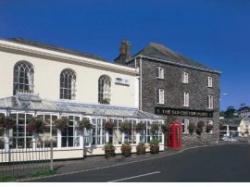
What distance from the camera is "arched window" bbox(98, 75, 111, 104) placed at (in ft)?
92.1

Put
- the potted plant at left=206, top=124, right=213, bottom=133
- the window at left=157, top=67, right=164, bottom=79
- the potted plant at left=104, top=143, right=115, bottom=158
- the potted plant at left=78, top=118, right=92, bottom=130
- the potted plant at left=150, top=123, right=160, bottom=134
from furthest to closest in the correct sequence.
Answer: the potted plant at left=206, top=124, right=213, bottom=133
the window at left=157, top=67, right=164, bottom=79
the potted plant at left=150, top=123, right=160, bottom=134
the potted plant at left=104, top=143, right=115, bottom=158
the potted plant at left=78, top=118, right=92, bottom=130

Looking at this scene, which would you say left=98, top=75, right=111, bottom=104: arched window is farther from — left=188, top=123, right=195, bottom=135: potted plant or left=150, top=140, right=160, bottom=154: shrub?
left=188, top=123, right=195, bottom=135: potted plant

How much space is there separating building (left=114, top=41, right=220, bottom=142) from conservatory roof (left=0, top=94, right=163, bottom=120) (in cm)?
377

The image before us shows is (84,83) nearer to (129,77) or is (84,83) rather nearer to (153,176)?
(129,77)

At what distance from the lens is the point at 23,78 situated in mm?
23438

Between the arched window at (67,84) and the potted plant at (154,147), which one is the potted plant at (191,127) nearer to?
the potted plant at (154,147)

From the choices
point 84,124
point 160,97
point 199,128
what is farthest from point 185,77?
point 84,124

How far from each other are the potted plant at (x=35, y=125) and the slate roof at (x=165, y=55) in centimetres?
1502

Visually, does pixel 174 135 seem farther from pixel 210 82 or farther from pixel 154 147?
pixel 210 82

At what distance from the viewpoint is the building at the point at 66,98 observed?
761 inches

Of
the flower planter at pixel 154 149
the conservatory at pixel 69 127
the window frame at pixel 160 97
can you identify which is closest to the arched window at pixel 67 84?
the conservatory at pixel 69 127

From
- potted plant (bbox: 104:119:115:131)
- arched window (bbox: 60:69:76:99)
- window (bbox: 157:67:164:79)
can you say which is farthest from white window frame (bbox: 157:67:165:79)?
potted plant (bbox: 104:119:115:131)

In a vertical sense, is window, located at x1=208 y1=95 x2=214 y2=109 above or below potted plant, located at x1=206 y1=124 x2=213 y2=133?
above

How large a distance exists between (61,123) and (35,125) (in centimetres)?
144
